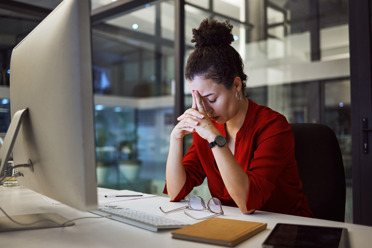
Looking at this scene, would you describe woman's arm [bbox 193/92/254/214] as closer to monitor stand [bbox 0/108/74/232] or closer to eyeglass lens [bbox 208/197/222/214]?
eyeglass lens [bbox 208/197/222/214]

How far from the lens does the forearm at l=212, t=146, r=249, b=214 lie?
1154 millimetres

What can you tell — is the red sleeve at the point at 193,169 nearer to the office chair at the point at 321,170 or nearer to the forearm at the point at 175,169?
the forearm at the point at 175,169

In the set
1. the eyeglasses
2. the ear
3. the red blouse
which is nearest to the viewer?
the eyeglasses

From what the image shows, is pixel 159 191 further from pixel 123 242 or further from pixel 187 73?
pixel 123 242

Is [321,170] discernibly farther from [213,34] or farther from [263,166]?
[213,34]

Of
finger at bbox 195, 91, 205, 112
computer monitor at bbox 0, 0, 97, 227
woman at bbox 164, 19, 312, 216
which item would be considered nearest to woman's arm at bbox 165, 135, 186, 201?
woman at bbox 164, 19, 312, 216

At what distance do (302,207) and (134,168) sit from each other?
383 cm

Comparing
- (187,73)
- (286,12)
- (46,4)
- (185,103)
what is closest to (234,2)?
(286,12)

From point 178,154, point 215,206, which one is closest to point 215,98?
point 178,154

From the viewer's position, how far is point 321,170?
1.48 meters

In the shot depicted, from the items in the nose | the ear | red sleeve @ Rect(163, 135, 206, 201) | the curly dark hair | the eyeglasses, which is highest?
the curly dark hair

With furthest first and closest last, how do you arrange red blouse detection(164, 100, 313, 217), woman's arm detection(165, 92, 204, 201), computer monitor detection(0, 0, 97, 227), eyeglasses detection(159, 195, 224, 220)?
woman's arm detection(165, 92, 204, 201), red blouse detection(164, 100, 313, 217), eyeglasses detection(159, 195, 224, 220), computer monitor detection(0, 0, 97, 227)

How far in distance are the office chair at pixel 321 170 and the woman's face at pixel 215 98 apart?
350 millimetres

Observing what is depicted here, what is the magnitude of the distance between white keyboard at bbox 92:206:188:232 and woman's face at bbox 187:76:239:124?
603 mm
